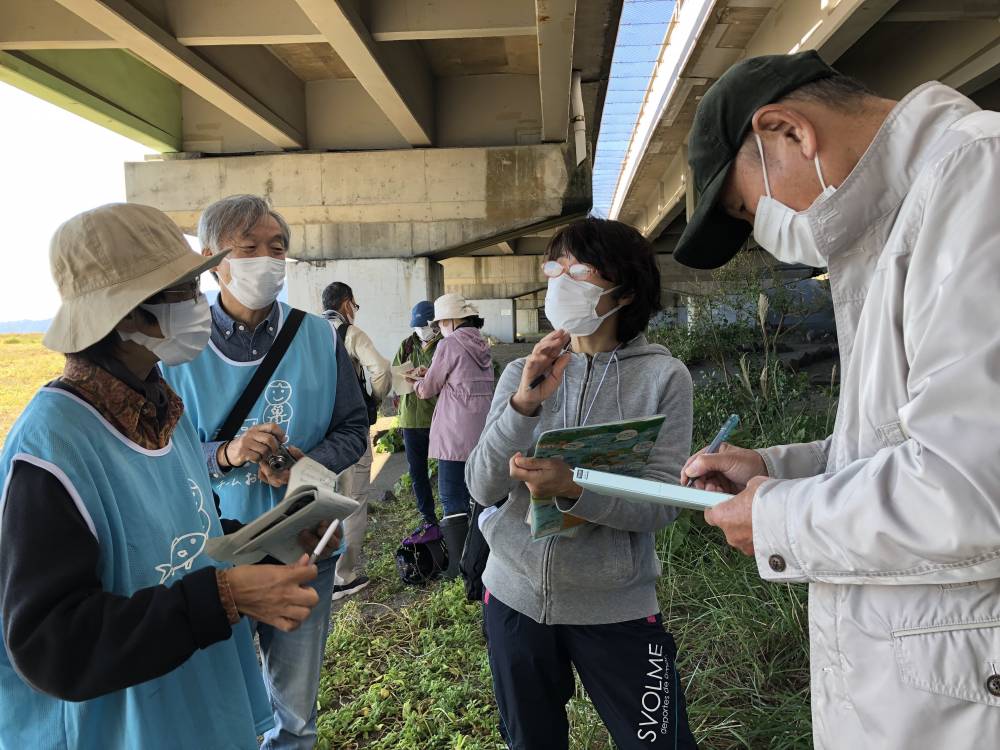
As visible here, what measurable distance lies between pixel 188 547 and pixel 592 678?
1.21 metres

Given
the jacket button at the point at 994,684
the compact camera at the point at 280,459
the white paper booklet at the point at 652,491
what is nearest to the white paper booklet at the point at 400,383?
the compact camera at the point at 280,459

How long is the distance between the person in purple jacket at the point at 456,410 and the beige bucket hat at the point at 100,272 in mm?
3757

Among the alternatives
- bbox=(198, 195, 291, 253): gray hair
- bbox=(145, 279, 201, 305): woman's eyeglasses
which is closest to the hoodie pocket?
bbox=(145, 279, 201, 305): woman's eyeglasses

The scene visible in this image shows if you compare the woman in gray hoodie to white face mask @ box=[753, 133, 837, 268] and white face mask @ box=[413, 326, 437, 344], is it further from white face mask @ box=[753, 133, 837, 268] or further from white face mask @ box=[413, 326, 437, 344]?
white face mask @ box=[413, 326, 437, 344]

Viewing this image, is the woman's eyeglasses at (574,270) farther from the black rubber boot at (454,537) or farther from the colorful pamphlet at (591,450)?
the black rubber boot at (454,537)

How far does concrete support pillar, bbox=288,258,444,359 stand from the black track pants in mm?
11238

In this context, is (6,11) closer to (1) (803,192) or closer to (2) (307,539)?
(2) (307,539)

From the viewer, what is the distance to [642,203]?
2142cm

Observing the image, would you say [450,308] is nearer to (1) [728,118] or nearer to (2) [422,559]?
(2) [422,559]

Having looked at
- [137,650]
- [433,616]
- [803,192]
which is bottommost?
[433,616]

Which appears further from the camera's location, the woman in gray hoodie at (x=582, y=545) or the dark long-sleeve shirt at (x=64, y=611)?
the woman in gray hoodie at (x=582, y=545)

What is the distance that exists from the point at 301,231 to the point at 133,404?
39.4ft

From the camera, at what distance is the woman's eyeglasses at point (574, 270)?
2219 millimetres

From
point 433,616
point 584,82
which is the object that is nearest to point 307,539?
point 433,616
